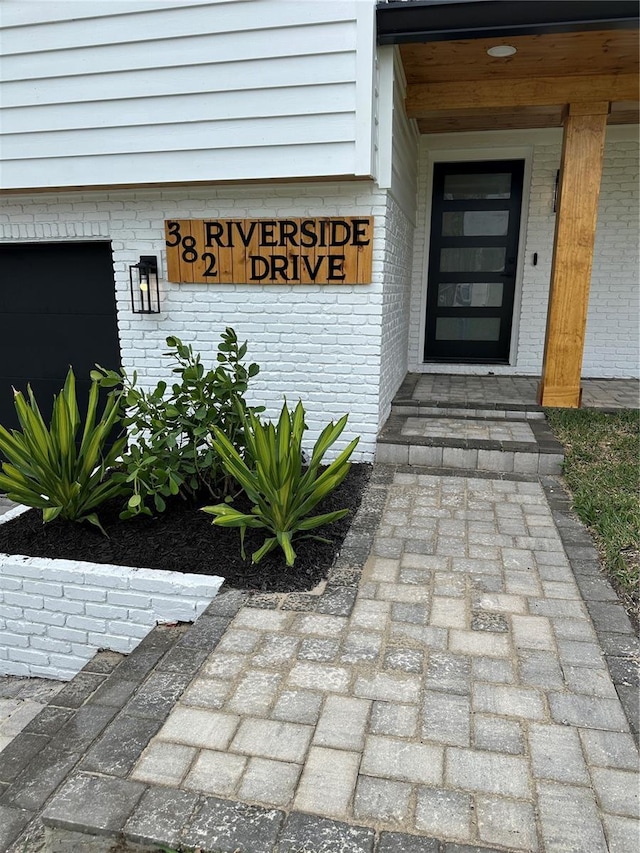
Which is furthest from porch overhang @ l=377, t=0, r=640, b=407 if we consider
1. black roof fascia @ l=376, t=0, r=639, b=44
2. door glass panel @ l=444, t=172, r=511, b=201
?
door glass panel @ l=444, t=172, r=511, b=201

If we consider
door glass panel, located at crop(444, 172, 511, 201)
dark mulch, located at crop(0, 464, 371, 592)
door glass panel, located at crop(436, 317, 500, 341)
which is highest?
door glass panel, located at crop(444, 172, 511, 201)

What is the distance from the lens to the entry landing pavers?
141cm

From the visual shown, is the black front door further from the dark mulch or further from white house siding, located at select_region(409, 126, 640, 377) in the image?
the dark mulch

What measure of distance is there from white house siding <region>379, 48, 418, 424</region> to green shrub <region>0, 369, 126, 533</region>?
204 cm

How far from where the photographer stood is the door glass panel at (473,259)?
20.0 ft

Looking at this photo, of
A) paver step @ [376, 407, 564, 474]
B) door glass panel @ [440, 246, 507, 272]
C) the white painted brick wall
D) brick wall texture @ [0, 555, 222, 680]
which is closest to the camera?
brick wall texture @ [0, 555, 222, 680]

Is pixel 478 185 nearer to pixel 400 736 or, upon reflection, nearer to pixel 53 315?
pixel 53 315

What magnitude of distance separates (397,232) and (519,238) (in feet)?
6.94

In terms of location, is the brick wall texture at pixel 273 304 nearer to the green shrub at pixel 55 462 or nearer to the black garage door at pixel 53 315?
the black garage door at pixel 53 315

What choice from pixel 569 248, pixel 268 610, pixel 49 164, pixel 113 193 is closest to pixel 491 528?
pixel 268 610

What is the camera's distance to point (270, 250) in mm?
3967

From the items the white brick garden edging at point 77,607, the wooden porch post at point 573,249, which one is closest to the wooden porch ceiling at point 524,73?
the wooden porch post at point 573,249

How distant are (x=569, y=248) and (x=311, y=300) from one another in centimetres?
207

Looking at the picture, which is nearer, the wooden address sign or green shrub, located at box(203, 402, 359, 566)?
green shrub, located at box(203, 402, 359, 566)
